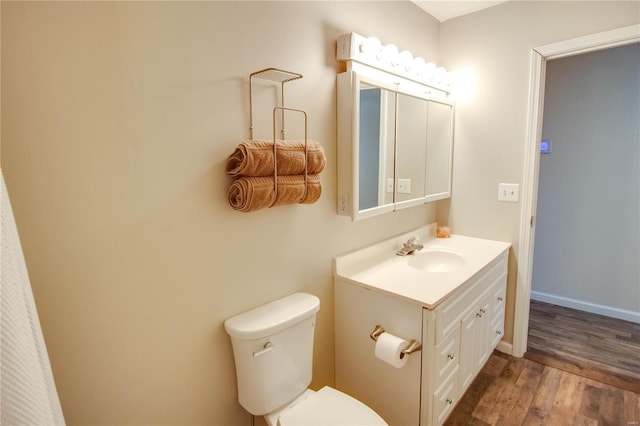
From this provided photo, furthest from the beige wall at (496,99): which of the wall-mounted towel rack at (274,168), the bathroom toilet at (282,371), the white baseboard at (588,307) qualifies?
the bathroom toilet at (282,371)

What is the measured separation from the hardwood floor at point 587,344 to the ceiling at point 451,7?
2378 mm

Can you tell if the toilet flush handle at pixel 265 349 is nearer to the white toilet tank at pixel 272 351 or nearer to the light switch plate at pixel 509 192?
the white toilet tank at pixel 272 351

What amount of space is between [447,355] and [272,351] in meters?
0.84

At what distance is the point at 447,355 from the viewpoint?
161cm

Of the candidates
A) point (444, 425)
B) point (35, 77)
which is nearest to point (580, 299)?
point (444, 425)

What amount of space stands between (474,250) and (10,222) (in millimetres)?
2214

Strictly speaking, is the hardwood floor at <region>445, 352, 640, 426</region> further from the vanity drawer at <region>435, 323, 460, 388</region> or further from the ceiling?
the ceiling

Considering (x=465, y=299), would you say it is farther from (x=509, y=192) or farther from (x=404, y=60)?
(x=404, y=60)

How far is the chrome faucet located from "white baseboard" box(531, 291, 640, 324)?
6.05 feet

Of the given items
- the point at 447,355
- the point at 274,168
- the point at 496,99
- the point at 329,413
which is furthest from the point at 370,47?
the point at 329,413

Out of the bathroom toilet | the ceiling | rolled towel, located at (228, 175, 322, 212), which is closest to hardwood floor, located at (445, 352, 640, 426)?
the bathroom toilet

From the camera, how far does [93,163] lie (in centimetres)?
98

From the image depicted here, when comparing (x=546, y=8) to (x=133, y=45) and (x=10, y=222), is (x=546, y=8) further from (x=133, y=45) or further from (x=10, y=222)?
(x=10, y=222)

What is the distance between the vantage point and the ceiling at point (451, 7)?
2.18 m
